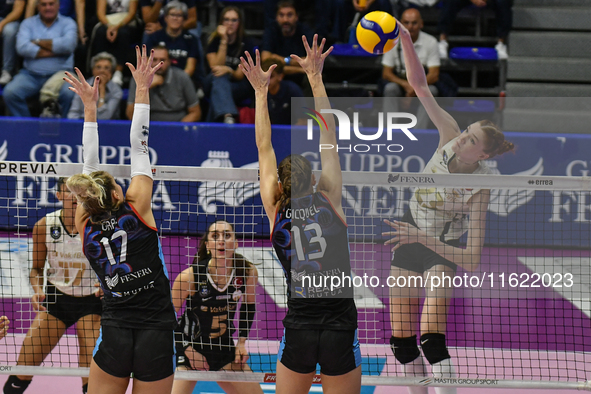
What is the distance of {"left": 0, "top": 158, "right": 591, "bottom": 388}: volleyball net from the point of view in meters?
5.02

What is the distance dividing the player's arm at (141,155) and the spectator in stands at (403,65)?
718cm

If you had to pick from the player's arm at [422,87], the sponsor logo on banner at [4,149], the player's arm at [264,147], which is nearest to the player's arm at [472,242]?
the player's arm at [422,87]

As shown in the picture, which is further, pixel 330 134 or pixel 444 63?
pixel 444 63

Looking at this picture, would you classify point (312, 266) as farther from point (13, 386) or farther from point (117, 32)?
point (117, 32)

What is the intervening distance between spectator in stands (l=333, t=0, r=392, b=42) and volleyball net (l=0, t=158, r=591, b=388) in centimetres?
361

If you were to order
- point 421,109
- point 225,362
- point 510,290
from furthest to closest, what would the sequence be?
point 421,109 → point 510,290 → point 225,362

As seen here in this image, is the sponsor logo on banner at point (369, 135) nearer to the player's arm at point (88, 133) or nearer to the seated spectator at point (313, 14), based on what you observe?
the seated spectator at point (313, 14)

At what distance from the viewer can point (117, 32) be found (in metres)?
11.3

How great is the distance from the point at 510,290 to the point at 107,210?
5671 mm

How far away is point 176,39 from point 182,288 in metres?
6.81

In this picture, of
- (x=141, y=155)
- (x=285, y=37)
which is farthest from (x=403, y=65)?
(x=141, y=155)

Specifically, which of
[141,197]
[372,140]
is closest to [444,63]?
[372,140]

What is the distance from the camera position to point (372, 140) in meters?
10.2

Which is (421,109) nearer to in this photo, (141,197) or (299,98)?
Result: (299,98)
